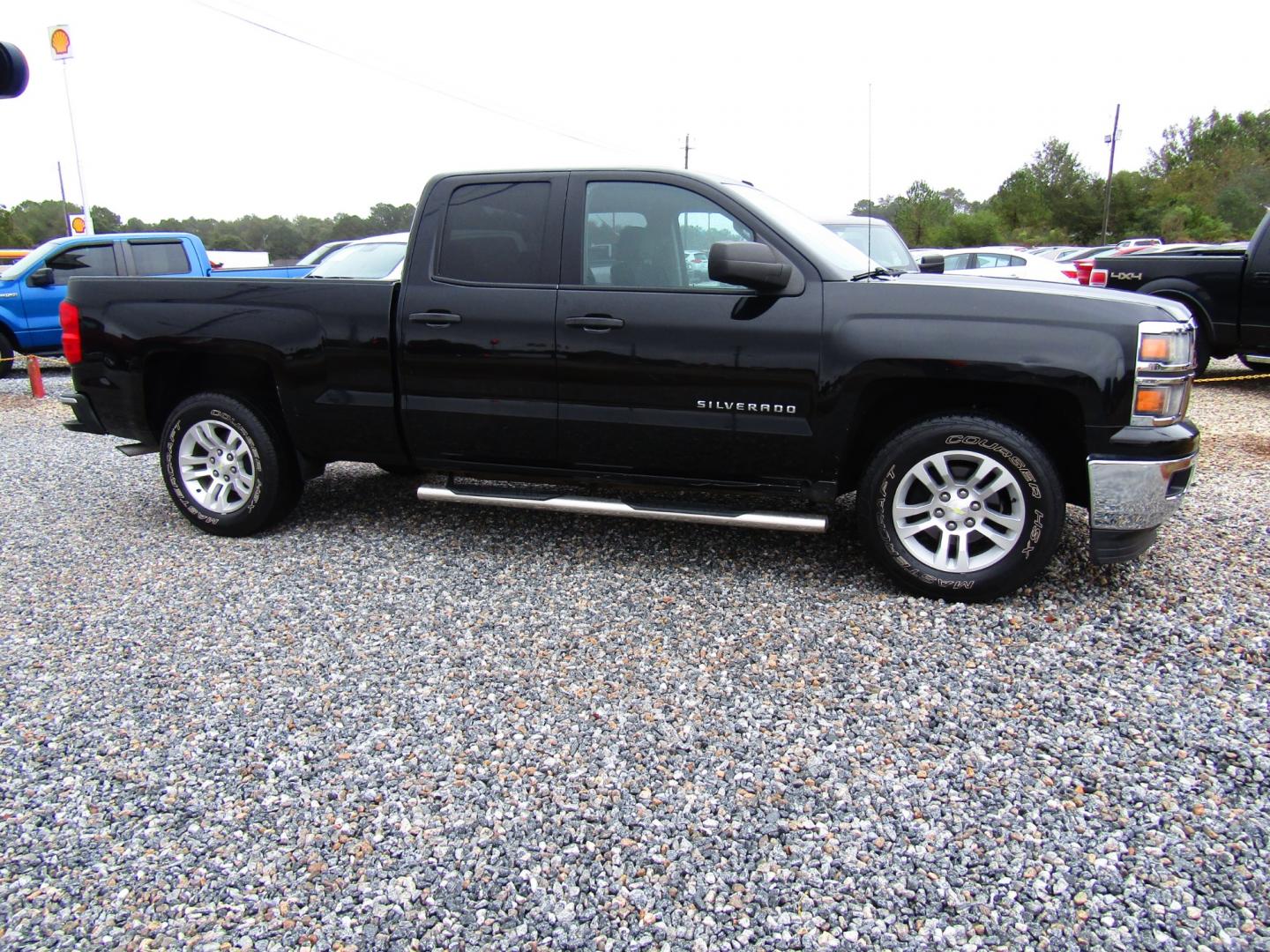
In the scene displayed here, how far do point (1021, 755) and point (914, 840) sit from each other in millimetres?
608

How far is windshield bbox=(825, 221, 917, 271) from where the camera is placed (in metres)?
8.47

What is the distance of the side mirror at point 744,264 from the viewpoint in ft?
12.2

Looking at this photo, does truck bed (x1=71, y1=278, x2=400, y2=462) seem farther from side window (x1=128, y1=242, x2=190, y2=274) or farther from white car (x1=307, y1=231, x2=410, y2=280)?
side window (x1=128, y1=242, x2=190, y2=274)

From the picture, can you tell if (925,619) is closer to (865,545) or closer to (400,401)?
(865,545)

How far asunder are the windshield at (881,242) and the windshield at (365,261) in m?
4.36

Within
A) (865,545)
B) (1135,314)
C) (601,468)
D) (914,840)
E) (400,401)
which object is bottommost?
(914,840)

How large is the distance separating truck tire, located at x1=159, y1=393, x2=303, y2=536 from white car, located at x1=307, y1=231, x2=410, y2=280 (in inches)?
168

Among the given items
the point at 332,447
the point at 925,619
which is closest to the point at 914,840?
the point at 925,619

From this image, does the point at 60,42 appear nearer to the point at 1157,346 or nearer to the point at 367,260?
the point at 367,260

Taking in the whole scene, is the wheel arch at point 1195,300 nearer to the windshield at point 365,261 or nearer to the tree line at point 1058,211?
the windshield at point 365,261

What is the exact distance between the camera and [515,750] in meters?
2.83

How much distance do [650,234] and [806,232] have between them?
77 centimetres

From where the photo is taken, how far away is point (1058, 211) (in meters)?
61.8

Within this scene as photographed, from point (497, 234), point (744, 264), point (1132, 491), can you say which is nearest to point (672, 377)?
point (744, 264)
